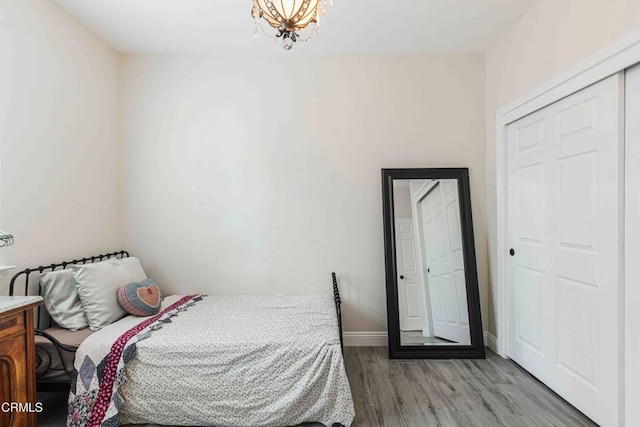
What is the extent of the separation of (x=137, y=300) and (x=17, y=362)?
809 mm

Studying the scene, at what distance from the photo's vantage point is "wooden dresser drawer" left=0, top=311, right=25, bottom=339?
1.62 m

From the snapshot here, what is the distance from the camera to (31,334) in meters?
1.80

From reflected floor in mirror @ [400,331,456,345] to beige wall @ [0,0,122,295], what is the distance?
9.02 feet

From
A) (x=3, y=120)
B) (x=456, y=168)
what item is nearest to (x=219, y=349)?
(x=3, y=120)

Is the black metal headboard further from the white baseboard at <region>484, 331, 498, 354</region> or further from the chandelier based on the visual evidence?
the white baseboard at <region>484, 331, 498, 354</region>

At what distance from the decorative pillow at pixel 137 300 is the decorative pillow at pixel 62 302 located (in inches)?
9.7

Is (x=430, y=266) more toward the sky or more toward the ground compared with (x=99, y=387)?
more toward the sky

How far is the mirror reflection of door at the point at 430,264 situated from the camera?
307 centimetres

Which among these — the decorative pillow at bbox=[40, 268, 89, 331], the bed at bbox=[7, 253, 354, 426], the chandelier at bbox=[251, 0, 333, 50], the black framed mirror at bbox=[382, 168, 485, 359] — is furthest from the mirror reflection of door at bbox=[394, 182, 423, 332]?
the decorative pillow at bbox=[40, 268, 89, 331]

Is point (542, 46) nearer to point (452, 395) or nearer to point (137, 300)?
point (452, 395)

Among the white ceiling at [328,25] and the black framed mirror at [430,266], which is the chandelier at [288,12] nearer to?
the white ceiling at [328,25]

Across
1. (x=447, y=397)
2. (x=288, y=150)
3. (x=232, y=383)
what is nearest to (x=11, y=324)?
(x=232, y=383)

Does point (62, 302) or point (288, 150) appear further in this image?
point (288, 150)

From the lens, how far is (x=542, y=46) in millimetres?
2465
